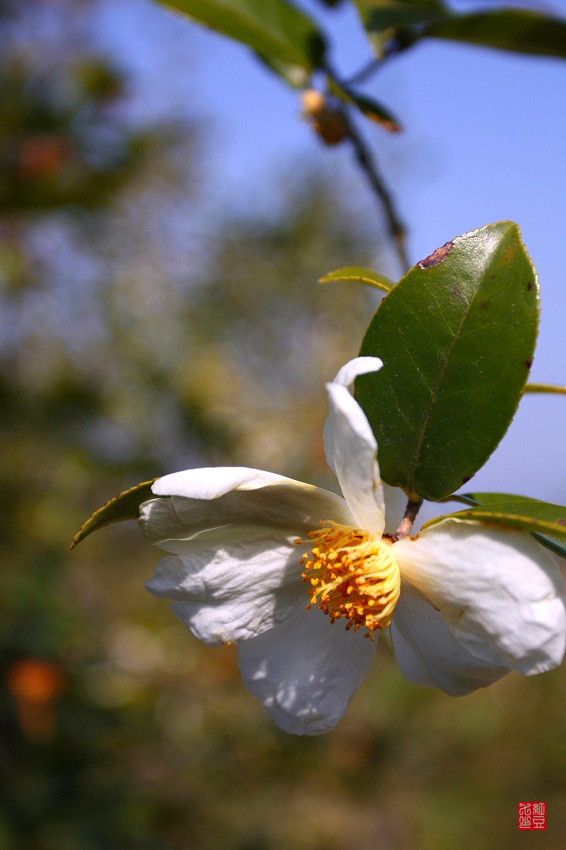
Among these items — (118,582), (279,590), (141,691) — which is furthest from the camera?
(118,582)

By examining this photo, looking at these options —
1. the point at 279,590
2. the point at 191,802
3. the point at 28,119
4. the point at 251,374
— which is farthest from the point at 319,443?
the point at 279,590

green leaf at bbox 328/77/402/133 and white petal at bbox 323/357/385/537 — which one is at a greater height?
green leaf at bbox 328/77/402/133

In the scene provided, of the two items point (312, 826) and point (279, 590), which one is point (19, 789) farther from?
point (279, 590)

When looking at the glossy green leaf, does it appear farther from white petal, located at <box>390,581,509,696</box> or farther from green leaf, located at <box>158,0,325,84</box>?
white petal, located at <box>390,581,509,696</box>

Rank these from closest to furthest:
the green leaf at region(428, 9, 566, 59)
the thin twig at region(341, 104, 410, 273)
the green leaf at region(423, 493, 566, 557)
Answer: the green leaf at region(423, 493, 566, 557)
the green leaf at region(428, 9, 566, 59)
the thin twig at region(341, 104, 410, 273)

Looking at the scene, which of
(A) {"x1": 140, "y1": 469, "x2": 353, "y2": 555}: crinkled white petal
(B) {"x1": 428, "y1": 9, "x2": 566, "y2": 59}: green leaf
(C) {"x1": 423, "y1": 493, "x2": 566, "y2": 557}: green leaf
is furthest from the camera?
(B) {"x1": 428, "y1": 9, "x2": 566, "y2": 59}: green leaf

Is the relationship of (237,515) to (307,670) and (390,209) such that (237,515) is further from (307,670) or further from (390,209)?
(390,209)

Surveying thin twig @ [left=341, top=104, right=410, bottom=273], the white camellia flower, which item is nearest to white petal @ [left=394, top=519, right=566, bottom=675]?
the white camellia flower

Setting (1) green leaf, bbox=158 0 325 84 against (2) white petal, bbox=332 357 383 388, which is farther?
(1) green leaf, bbox=158 0 325 84

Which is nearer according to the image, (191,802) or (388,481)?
(388,481)
